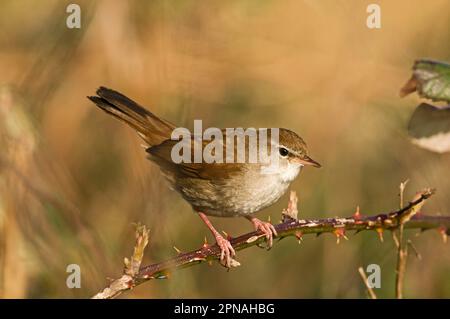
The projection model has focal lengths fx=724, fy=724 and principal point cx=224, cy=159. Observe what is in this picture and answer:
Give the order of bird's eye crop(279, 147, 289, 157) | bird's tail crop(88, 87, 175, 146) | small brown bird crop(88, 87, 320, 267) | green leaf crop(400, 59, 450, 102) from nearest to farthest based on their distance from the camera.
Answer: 1. green leaf crop(400, 59, 450, 102)
2. small brown bird crop(88, 87, 320, 267)
3. bird's eye crop(279, 147, 289, 157)
4. bird's tail crop(88, 87, 175, 146)

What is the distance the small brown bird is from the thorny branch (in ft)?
3.99

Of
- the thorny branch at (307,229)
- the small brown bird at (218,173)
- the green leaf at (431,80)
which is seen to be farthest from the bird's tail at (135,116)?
the green leaf at (431,80)

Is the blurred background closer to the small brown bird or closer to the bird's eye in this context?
the small brown bird

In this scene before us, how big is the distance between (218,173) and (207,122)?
5.59 ft

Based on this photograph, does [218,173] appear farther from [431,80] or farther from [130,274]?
[431,80]

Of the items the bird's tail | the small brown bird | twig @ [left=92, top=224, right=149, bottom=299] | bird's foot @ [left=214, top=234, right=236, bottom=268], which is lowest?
twig @ [left=92, top=224, right=149, bottom=299]

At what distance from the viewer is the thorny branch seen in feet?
8.39

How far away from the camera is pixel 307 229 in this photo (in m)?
2.83

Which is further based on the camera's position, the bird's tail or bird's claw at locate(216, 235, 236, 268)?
the bird's tail

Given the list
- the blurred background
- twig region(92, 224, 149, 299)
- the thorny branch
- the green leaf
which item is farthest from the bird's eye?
the green leaf

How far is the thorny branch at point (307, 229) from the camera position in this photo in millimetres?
2557

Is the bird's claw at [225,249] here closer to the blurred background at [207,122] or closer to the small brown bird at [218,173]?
the small brown bird at [218,173]
